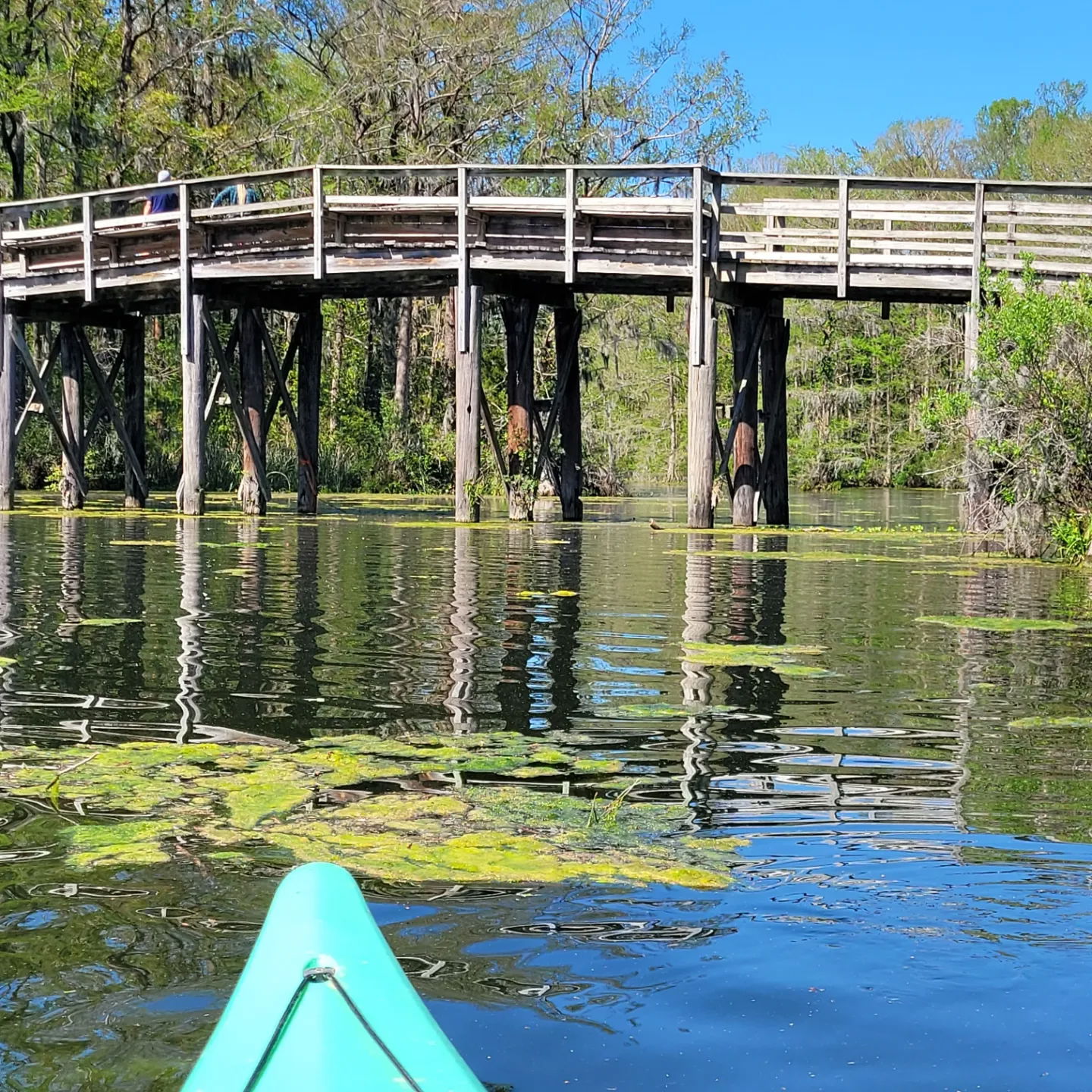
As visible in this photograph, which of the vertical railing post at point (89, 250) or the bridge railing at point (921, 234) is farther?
the vertical railing post at point (89, 250)

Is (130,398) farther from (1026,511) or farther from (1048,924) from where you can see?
(1048,924)

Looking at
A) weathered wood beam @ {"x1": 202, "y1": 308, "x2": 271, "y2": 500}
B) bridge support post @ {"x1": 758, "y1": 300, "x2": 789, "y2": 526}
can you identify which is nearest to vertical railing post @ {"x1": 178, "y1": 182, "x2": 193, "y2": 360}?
weathered wood beam @ {"x1": 202, "y1": 308, "x2": 271, "y2": 500}

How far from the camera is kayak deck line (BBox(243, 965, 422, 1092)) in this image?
230 cm

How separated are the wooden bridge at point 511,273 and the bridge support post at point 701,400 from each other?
27 millimetres

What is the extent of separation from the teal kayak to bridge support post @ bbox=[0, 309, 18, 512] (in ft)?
76.6

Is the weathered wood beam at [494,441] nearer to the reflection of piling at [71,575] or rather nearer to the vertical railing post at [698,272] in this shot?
the vertical railing post at [698,272]

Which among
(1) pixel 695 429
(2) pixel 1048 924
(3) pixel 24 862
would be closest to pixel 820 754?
(2) pixel 1048 924

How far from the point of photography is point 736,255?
67.2 ft

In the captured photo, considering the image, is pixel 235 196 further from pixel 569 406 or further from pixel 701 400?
pixel 701 400

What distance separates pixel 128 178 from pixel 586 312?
1093 cm

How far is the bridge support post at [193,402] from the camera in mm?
22062

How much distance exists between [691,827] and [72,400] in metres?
23.1

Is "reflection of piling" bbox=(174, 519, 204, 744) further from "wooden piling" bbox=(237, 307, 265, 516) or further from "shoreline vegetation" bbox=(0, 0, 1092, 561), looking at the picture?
"shoreline vegetation" bbox=(0, 0, 1092, 561)

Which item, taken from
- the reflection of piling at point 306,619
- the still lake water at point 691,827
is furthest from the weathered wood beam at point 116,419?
the still lake water at point 691,827
